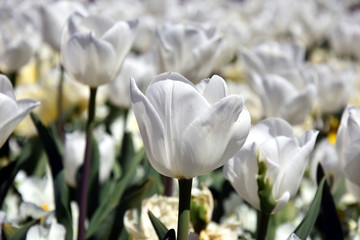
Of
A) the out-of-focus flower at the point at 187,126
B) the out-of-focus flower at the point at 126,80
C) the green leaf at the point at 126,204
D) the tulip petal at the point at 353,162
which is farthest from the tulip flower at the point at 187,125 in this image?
the out-of-focus flower at the point at 126,80

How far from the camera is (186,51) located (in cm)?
147

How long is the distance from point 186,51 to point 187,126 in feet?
2.30

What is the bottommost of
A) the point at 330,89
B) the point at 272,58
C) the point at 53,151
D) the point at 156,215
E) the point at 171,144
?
the point at 330,89

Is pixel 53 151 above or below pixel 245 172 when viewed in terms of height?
below

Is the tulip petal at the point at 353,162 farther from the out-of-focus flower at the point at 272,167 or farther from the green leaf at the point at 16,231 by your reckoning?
the green leaf at the point at 16,231

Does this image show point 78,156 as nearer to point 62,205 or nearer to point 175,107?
point 62,205

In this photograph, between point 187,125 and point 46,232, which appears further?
point 46,232

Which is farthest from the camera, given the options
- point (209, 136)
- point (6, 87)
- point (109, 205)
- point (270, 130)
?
point (109, 205)

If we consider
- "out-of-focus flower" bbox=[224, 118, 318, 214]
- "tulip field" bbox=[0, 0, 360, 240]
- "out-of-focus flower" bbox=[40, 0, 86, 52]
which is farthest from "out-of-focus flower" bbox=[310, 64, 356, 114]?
"out-of-focus flower" bbox=[224, 118, 318, 214]

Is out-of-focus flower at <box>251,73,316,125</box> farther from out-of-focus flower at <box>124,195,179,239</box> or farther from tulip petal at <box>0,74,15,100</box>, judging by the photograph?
tulip petal at <box>0,74,15,100</box>

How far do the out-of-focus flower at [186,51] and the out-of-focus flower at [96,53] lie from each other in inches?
8.6

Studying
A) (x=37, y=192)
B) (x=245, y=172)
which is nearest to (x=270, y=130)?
(x=245, y=172)

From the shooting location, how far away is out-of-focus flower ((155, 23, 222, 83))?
1.46m

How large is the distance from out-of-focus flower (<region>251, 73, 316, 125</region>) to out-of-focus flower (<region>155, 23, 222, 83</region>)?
19 cm
